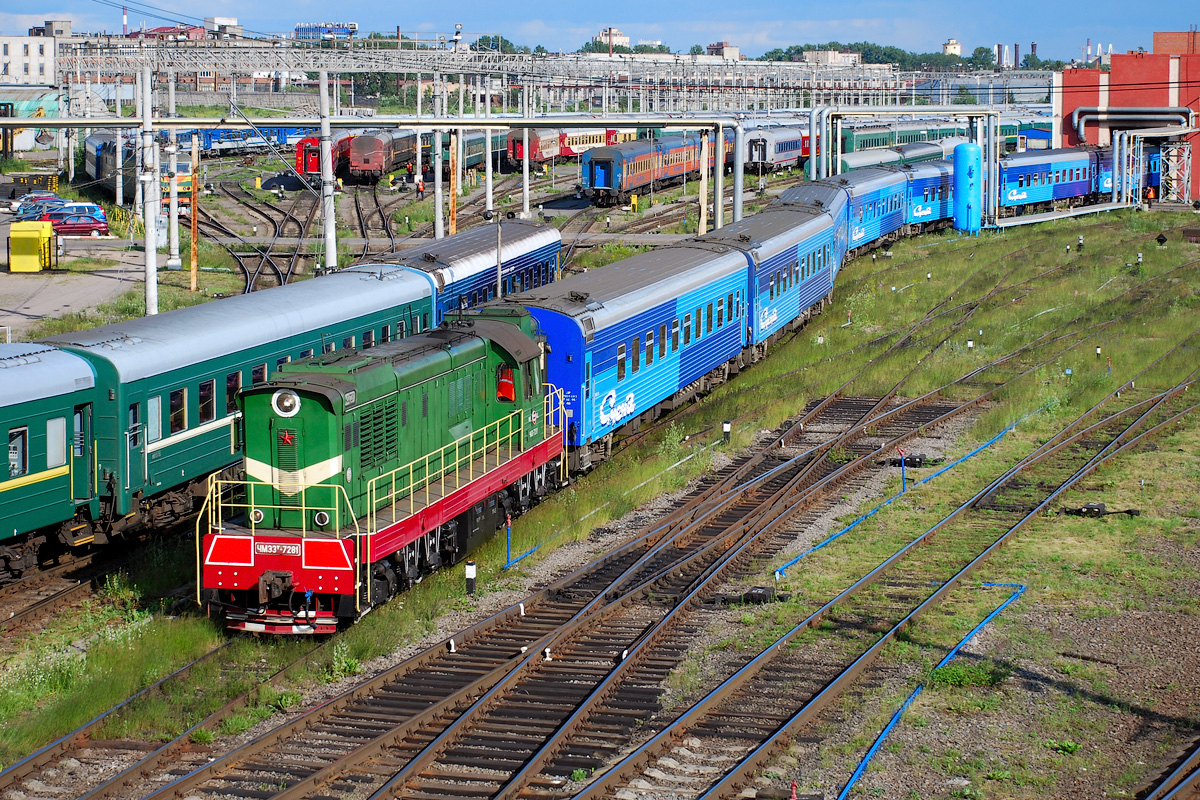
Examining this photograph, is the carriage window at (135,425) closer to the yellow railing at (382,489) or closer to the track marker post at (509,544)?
the yellow railing at (382,489)

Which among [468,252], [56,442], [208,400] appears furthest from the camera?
[468,252]

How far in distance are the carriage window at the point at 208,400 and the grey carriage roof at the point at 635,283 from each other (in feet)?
17.7

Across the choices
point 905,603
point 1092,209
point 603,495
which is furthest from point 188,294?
point 1092,209

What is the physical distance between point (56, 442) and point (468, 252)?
13.3 metres

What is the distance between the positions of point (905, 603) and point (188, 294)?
30657 millimetres

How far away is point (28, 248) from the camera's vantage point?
46594 millimetres

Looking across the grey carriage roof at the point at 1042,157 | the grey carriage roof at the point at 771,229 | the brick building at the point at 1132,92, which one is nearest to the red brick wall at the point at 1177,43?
the brick building at the point at 1132,92

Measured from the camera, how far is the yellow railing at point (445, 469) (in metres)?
17.0

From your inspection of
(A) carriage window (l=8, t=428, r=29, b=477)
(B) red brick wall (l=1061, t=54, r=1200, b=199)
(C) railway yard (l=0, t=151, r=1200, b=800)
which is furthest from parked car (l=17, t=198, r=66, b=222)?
(B) red brick wall (l=1061, t=54, r=1200, b=199)

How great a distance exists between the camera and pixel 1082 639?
15.8 m

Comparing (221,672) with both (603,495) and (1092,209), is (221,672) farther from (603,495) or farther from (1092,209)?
(1092,209)

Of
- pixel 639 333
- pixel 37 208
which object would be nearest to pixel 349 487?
pixel 639 333

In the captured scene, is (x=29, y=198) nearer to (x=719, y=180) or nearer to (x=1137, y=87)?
(x=719, y=180)

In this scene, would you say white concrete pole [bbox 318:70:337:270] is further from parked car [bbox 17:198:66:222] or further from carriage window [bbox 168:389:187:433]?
parked car [bbox 17:198:66:222]
